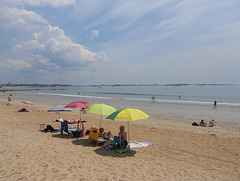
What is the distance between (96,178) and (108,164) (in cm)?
101

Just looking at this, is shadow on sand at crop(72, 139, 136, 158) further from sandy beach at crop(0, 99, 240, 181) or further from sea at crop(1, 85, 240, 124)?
sea at crop(1, 85, 240, 124)

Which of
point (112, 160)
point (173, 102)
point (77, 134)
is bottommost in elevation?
point (112, 160)

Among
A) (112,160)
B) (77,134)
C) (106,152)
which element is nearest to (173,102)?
(77,134)

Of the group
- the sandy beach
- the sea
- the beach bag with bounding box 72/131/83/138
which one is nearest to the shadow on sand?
the sandy beach

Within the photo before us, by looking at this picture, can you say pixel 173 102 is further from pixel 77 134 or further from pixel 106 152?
pixel 106 152

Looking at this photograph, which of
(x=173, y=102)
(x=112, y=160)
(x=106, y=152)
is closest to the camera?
(x=112, y=160)

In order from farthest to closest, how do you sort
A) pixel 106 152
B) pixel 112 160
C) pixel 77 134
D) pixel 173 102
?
pixel 173 102, pixel 77 134, pixel 106 152, pixel 112 160

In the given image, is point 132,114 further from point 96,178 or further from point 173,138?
point 173,138

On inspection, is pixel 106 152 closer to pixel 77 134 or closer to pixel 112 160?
pixel 112 160

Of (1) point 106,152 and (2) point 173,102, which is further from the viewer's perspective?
(2) point 173,102

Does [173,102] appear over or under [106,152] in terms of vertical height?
over

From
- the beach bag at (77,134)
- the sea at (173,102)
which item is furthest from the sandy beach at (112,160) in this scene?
the sea at (173,102)

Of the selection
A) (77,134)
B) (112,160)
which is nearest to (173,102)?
(77,134)

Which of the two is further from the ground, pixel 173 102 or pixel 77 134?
pixel 173 102
